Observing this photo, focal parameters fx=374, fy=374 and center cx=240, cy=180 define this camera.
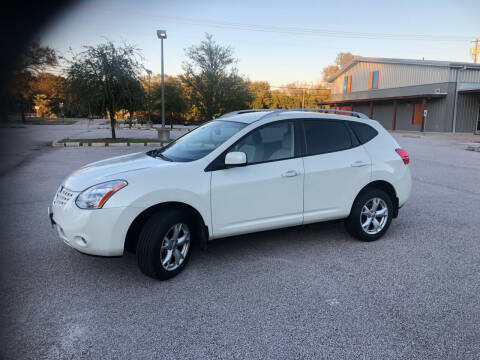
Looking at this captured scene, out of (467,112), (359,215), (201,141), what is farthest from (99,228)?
(467,112)

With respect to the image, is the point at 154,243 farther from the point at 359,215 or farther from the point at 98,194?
the point at 359,215

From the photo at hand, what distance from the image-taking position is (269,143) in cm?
446

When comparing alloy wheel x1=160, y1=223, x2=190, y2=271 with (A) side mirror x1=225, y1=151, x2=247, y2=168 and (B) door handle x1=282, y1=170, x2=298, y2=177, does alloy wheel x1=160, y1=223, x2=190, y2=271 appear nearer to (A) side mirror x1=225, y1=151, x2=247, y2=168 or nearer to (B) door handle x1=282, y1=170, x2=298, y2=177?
(A) side mirror x1=225, y1=151, x2=247, y2=168

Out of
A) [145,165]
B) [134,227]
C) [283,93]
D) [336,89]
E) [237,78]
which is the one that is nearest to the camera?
[134,227]

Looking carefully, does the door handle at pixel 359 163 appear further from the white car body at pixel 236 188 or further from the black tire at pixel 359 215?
the black tire at pixel 359 215

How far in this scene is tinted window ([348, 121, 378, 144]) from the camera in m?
5.09

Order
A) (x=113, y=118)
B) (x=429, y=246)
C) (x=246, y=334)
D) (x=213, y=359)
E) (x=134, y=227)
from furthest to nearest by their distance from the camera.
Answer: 1. (x=113, y=118)
2. (x=429, y=246)
3. (x=134, y=227)
4. (x=246, y=334)
5. (x=213, y=359)

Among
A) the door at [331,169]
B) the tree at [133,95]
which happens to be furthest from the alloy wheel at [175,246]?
the tree at [133,95]

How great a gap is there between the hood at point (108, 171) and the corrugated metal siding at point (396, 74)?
3708 cm

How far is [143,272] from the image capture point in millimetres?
3723

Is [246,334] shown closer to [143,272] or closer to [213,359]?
[213,359]

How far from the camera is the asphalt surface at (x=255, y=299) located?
107 inches

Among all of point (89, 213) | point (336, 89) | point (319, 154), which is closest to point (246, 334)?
point (89, 213)

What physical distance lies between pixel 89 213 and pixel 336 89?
173 feet
